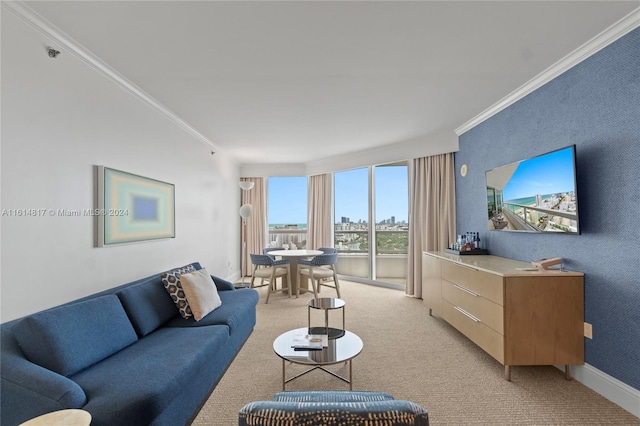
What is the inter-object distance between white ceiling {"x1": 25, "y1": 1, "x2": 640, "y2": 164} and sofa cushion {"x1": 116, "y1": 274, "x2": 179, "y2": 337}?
72.6 inches

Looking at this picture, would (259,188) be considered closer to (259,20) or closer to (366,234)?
(366,234)

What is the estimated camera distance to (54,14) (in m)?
1.89

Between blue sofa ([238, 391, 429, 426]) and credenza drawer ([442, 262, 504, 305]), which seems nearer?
blue sofa ([238, 391, 429, 426])

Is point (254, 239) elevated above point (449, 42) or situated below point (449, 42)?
below

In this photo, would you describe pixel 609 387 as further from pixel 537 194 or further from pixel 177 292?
pixel 177 292

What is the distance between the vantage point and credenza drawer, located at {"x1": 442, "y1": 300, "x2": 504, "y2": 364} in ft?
8.21

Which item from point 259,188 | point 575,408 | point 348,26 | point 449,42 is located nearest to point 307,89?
point 348,26

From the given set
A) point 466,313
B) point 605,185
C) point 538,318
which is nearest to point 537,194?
point 605,185

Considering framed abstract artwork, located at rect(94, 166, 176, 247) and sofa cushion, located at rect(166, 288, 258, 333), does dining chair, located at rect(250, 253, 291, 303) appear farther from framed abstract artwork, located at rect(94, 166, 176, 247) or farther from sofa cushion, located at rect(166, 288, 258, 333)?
framed abstract artwork, located at rect(94, 166, 176, 247)

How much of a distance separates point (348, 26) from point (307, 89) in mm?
1033

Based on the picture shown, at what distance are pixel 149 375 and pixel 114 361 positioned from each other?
14.1 inches

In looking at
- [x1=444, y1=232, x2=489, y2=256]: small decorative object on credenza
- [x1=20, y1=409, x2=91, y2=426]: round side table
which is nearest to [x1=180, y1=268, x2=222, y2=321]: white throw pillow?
[x1=20, y1=409, x2=91, y2=426]: round side table

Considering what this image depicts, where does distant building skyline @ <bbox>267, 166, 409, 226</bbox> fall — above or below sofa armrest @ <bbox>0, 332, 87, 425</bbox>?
above

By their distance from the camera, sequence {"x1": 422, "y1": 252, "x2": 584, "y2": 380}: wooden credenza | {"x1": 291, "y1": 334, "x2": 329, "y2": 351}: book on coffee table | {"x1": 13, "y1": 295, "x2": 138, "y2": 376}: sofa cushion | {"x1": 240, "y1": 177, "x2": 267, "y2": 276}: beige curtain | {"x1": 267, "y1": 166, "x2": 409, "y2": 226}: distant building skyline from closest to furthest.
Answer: {"x1": 13, "y1": 295, "x2": 138, "y2": 376}: sofa cushion
{"x1": 291, "y1": 334, "x2": 329, "y2": 351}: book on coffee table
{"x1": 422, "y1": 252, "x2": 584, "y2": 380}: wooden credenza
{"x1": 267, "y1": 166, "x2": 409, "y2": 226}: distant building skyline
{"x1": 240, "y1": 177, "x2": 267, "y2": 276}: beige curtain
